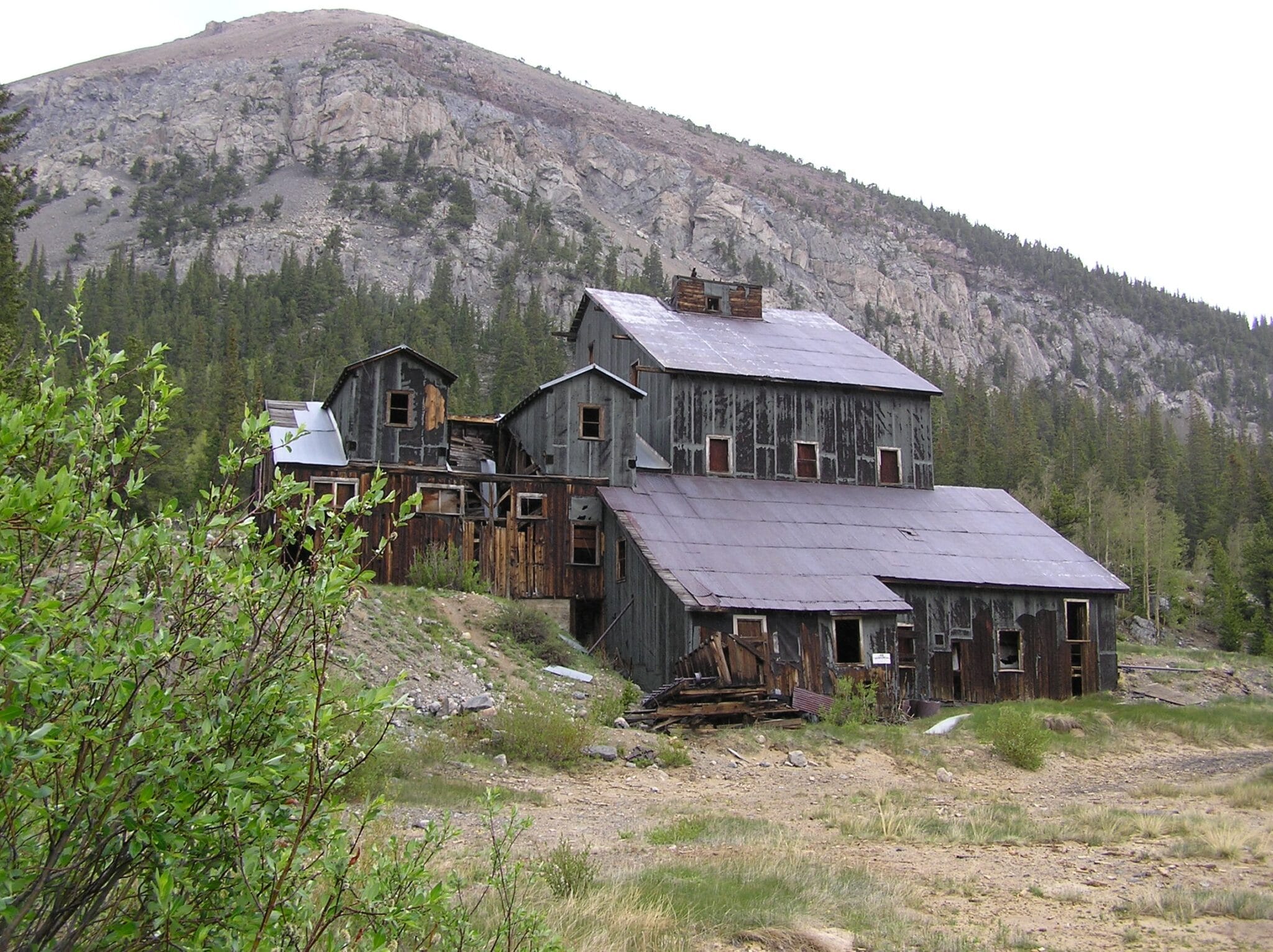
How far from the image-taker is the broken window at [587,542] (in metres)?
30.8

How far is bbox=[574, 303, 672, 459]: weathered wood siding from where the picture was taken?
35094 millimetres

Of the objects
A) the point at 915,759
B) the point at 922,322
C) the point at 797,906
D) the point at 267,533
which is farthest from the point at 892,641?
the point at 922,322

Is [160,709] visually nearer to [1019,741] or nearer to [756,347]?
[1019,741]

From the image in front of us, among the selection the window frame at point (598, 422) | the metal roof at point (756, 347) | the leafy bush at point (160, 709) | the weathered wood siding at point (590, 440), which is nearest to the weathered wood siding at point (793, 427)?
the metal roof at point (756, 347)

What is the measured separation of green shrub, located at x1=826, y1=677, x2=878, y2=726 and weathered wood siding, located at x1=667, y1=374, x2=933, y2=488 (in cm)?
1096

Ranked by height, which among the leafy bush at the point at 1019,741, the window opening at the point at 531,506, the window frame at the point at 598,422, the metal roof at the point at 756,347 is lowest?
the leafy bush at the point at 1019,741

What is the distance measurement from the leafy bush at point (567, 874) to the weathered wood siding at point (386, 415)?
21410 mm

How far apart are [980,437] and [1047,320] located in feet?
352

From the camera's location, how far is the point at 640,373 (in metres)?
36.2

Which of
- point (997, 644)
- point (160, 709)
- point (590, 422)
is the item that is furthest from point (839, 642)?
point (160, 709)

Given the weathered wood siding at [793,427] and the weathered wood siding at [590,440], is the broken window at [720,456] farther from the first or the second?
the weathered wood siding at [590,440]

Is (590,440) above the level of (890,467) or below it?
above

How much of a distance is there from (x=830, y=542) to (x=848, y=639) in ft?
13.2

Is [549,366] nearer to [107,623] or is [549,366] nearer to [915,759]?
[915,759]
